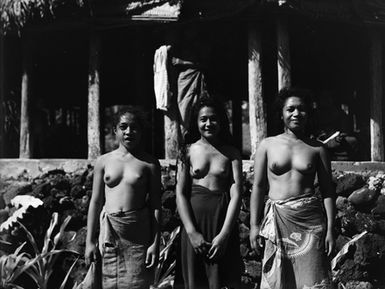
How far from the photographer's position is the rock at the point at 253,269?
21.2 ft

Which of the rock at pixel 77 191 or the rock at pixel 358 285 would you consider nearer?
the rock at pixel 358 285

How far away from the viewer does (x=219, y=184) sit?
416 centimetres

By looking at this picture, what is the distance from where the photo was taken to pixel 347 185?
277 inches

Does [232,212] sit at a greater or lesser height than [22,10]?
lesser

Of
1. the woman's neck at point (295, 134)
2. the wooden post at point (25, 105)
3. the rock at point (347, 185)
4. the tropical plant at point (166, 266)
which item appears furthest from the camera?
the wooden post at point (25, 105)

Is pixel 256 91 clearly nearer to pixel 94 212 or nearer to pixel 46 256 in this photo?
pixel 46 256

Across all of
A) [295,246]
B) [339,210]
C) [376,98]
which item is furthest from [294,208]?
[376,98]

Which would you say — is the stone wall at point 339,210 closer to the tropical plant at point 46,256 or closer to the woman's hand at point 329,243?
the tropical plant at point 46,256

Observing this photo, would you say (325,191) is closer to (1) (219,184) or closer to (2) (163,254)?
(1) (219,184)

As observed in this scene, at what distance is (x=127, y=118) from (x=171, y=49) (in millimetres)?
4407

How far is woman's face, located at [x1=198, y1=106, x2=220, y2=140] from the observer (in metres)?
4.21

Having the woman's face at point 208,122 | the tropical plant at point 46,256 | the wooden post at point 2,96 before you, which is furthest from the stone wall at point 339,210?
the woman's face at point 208,122

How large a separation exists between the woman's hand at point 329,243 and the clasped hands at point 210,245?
675 mm

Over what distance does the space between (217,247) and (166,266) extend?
8.31 feet
